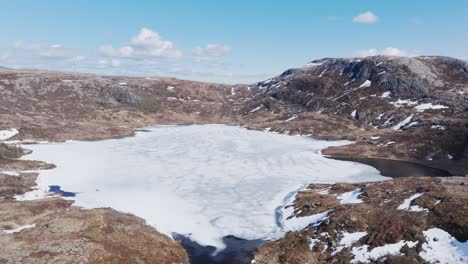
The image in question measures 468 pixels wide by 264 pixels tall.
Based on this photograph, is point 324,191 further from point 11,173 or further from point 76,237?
point 11,173

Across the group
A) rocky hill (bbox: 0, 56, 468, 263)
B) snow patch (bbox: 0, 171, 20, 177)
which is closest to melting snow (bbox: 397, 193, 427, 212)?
rocky hill (bbox: 0, 56, 468, 263)

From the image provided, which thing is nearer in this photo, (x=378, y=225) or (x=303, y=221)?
(x=378, y=225)

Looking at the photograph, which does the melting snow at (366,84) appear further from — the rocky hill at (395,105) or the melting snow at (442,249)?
the melting snow at (442,249)

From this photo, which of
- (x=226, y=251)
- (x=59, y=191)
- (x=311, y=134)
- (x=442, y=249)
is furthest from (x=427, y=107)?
(x=59, y=191)

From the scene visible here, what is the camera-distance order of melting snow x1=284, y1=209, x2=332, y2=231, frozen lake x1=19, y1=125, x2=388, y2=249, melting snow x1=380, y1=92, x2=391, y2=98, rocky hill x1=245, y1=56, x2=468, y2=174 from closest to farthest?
melting snow x1=284, y1=209, x2=332, y2=231 < frozen lake x1=19, y1=125, x2=388, y2=249 < rocky hill x1=245, y1=56, x2=468, y2=174 < melting snow x1=380, y1=92, x2=391, y2=98

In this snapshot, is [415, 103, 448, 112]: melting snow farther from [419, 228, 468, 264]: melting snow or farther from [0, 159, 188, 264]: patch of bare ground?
[0, 159, 188, 264]: patch of bare ground

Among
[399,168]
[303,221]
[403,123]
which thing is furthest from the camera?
[403,123]

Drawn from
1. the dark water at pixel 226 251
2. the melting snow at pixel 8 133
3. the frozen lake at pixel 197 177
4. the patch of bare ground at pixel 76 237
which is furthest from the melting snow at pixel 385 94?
the patch of bare ground at pixel 76 237
